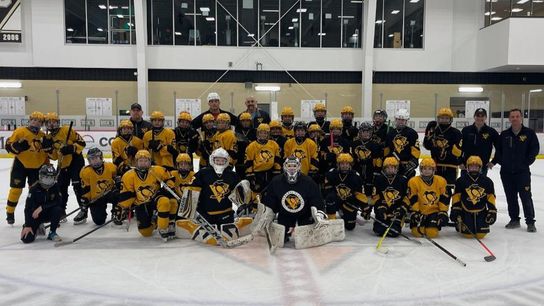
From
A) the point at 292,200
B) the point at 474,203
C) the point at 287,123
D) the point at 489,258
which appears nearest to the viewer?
the point at 489,258

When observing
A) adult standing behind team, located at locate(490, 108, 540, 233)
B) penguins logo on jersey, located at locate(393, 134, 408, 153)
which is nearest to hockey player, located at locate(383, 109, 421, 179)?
penguins logo on jersey, located at locate(393, 134, 408, 153)

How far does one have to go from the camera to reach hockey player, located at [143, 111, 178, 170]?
4957mm

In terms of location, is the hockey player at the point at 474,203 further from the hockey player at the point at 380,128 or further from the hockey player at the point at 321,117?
the hockey player at the point at 321,117

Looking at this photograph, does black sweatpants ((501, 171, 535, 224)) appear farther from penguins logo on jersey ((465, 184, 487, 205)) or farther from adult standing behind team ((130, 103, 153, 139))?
adult standing behind team ((130, 103, 153, 139))

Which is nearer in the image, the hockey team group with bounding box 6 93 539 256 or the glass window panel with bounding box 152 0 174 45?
the hockey team group with bounding box 6 93 539 256

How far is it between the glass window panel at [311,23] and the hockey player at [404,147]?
426 inches

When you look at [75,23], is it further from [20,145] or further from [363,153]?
[363,153]

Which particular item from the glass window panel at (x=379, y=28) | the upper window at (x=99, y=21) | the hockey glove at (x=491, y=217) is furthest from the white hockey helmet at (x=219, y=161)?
the glass window panel at (x=379, y=28)

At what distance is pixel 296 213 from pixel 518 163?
8.27 ft

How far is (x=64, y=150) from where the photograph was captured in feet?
16.1

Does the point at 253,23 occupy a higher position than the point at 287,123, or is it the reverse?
the point at 253,23

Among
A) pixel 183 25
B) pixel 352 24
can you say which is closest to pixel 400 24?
pixel 352 24

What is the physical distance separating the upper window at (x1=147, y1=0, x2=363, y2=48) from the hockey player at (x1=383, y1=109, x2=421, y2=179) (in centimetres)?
1072

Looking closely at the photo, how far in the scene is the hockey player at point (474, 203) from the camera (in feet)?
14.1
